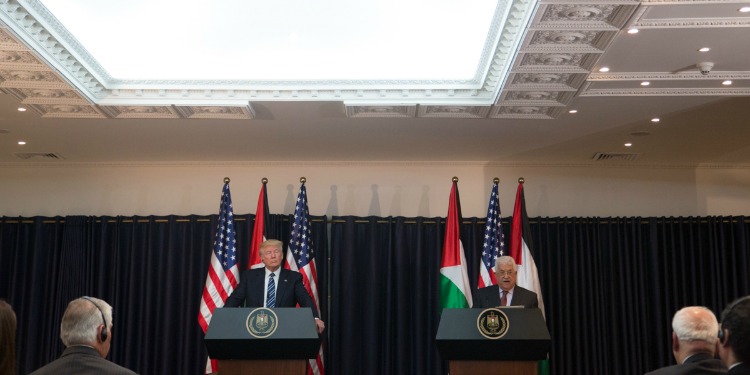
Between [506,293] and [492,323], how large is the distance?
1.43 meters

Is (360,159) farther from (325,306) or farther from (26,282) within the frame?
(26,282)

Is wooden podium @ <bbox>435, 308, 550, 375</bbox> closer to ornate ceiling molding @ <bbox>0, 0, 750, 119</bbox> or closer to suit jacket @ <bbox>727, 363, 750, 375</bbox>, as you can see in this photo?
ornate ceiling molding @ <bbox>0, 0, 750, 119</bbox>

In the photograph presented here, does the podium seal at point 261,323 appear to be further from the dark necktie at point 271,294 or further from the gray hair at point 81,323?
the gray hair at point 81,323

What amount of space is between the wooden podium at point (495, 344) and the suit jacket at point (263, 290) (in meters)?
1.85

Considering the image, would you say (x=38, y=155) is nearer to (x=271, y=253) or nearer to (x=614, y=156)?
(x=271, y=253)

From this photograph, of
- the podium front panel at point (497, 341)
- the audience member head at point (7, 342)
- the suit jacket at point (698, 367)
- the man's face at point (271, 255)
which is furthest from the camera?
the man's face at point (271, 255)

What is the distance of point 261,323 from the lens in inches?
230

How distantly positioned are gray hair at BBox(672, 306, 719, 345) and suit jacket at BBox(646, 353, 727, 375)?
0.08 m

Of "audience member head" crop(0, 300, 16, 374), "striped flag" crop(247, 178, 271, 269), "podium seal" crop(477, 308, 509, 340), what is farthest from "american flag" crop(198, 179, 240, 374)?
"audience member head" crop(0, 300, 16, 374)

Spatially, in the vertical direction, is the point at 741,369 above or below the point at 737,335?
below

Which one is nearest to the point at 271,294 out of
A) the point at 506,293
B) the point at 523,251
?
the point at 506,293

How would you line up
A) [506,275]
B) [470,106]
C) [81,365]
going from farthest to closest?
1. [470,106]
2. [506,275]
3. [81,365]

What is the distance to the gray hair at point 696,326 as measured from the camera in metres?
3.46

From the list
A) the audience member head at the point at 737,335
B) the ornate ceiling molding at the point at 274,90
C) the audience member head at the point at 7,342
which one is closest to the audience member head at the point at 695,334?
the audience member head at the point at 737,335
